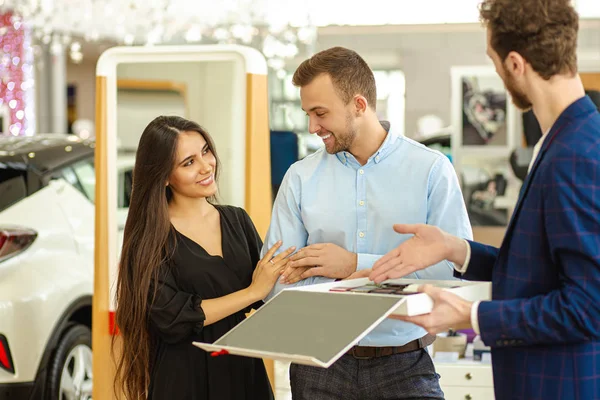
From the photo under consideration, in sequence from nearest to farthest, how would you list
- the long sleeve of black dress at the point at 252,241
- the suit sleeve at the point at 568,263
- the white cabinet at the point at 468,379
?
the suit sleeve at the point at 568,263, the long sleeve of black dress at the point at 252,241, the white cabinet at the point at 468,379

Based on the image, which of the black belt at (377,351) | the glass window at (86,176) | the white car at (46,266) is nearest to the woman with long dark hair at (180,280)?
the black belt at (377,351)

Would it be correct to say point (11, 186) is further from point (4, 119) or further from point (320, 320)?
point (4, 119)

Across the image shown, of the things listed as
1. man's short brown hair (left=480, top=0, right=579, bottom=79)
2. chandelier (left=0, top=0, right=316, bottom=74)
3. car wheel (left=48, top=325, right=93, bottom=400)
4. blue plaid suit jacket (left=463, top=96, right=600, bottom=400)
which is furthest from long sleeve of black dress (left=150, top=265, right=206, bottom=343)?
chandelier (left=0, top=0, right=316, bottom=74)

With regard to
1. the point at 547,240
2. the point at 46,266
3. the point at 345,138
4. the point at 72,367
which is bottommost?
the point at 72,367

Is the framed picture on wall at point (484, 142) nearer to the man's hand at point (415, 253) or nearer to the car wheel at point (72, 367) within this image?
the car wheel at point (72, 367)

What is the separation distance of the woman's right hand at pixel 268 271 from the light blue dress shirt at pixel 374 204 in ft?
0.11

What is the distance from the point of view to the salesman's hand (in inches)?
72.0

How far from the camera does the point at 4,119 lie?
11.0 metres

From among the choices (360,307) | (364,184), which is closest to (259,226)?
(364,184)

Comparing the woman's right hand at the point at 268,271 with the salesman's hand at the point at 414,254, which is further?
the woman's right hand at the point at 268,271

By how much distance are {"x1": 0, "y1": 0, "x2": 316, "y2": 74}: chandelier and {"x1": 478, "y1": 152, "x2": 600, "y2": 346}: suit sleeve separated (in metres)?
8.28

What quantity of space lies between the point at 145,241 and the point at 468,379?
1.65 meters

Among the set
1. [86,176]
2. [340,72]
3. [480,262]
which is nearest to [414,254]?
[480,262]

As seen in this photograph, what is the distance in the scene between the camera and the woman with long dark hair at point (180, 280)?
95.9 inches
